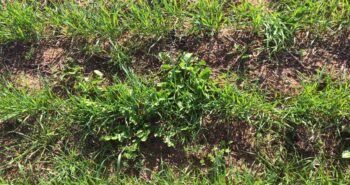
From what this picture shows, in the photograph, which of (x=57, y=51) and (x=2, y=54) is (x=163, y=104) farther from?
(x=2, y=54)

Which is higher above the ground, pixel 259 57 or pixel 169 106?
pixel 259 57

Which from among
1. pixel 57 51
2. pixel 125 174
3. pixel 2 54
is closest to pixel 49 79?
pixel 57 51

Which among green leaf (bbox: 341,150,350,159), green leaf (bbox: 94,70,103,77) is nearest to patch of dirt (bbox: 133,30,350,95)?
green leaf (bbox: 94,70,103,77)

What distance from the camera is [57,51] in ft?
10.5

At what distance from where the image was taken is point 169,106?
291cm

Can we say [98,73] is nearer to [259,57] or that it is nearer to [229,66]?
[229,66]

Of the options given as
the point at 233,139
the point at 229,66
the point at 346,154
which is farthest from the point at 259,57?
the point at 346,154

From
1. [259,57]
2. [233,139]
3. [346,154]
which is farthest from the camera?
[259,57]

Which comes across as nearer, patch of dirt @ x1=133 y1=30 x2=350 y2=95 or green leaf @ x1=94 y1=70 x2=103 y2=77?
patch of dirt @ x1=133 y1=30 x2=350 y2=95

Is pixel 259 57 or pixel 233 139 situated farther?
pixel 259 57

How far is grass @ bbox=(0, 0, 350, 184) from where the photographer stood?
2809 mm

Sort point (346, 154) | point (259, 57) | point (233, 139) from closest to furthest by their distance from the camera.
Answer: point (346, 154), point (233, 139), point (259, 57)

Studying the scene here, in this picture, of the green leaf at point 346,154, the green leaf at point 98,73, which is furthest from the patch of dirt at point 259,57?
the green leaf at point 346,154

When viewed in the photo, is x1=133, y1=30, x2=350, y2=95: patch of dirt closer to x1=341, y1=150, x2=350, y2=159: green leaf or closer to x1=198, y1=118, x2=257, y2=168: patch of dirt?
x1=198, y1=118, x2=257, y2=168: patch of dirt
